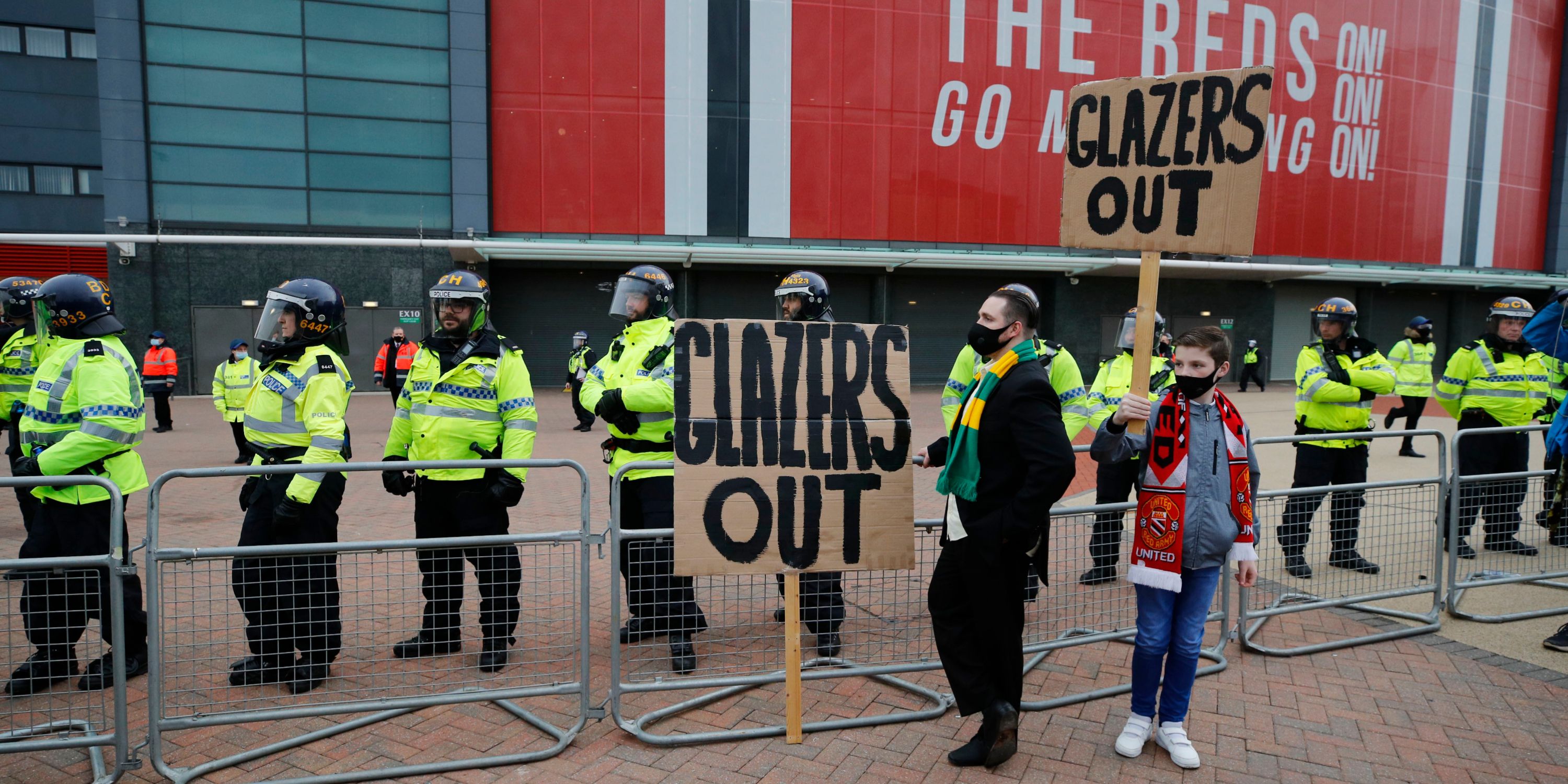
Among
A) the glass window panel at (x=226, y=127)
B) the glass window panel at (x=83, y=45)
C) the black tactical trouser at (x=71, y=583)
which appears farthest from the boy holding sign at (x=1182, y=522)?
the glass window panel at (x=83, y=45)

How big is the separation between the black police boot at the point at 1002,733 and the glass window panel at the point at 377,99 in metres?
23.5

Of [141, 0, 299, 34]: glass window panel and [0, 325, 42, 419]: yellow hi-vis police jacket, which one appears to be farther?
[141, 0, 299, 34]: glass window panel

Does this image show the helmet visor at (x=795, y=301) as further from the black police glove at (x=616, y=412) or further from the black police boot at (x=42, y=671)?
the black police boot at (x=42, y=671)

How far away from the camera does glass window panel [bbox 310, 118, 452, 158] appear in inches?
893

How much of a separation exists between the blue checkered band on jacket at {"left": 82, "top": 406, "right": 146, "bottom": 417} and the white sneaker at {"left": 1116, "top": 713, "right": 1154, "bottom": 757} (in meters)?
4.92

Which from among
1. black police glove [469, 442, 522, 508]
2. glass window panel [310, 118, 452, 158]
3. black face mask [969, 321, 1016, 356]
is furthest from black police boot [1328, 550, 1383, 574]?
glass window panel [310, 118, 452, 158]

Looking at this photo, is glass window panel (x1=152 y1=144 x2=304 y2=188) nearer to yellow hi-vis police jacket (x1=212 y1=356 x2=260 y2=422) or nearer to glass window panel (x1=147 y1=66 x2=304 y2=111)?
glass window panel (x1=147 y1=66 x2=304 y2=111)

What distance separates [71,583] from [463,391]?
6.87 feet

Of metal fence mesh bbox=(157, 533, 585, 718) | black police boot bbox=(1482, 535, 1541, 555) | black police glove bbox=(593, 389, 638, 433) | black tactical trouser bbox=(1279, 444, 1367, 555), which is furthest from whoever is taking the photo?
black police boot bbox=(1482, 535, 1541, 555)

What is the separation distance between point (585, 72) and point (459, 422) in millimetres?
20868

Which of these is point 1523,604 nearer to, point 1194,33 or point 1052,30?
point 1052,30

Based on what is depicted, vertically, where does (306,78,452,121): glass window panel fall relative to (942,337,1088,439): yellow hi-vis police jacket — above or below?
above

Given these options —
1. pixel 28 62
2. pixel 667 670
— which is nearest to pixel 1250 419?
pixel 667 670

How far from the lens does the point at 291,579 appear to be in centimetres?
432
